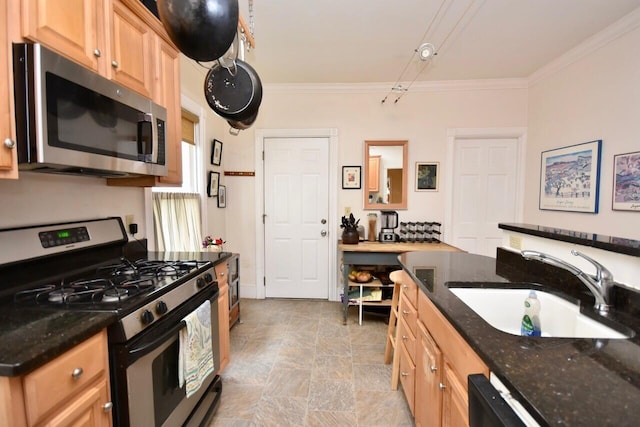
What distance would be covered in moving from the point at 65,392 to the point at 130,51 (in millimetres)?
1488

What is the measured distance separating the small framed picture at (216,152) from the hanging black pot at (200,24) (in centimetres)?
229

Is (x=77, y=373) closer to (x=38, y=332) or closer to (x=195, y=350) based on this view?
(x=38, y=332)

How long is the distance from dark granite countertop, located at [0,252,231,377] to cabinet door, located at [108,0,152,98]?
1033 millimetres

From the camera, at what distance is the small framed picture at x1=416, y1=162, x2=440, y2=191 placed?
11.0 ft

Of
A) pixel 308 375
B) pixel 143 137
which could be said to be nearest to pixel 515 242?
pixel 308 375

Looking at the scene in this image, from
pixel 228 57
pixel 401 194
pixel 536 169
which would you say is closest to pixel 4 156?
pixel 228 57

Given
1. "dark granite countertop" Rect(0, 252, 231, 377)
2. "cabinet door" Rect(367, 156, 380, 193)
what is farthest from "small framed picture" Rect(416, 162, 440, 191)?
"dark granite countertop" Rect(0, 252, 231, 377)

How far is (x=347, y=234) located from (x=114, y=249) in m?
2.08

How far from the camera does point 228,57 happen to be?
129cm

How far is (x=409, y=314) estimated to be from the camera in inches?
64.2

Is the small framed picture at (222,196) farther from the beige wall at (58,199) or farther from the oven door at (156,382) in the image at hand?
the oven door at (156,382)

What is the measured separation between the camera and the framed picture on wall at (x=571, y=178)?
95.8 inches

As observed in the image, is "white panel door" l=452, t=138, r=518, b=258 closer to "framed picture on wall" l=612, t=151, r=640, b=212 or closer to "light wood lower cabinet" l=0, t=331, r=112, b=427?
"framed picture on wall" l=612, t=151, r=640, b=212

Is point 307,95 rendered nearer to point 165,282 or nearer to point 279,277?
point 279,277
